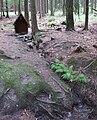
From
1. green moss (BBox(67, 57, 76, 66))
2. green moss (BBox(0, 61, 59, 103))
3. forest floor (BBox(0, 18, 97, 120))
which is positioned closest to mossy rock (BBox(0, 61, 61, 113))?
green moss (BBox(0, 61, 59, 103))

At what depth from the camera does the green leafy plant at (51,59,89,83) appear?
27.3ft

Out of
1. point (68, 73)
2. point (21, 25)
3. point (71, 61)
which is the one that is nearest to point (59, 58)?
point (71, 61)

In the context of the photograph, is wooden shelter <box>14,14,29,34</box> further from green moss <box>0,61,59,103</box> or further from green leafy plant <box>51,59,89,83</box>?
green moss <box>0,61,59,103</box>

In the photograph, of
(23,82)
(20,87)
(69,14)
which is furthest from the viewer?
(69,14)

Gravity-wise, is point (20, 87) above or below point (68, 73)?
below

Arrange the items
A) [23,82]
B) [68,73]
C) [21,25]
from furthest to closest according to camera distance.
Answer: [21,25] < [68,73] < [23,82]

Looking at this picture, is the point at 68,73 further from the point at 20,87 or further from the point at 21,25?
the point at 21,25

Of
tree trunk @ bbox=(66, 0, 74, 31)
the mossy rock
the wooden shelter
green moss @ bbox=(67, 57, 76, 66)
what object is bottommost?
the mossy rock

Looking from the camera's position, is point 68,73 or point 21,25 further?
point 21,25

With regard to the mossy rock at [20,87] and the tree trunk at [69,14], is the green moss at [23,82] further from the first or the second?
the tree trunk at [69,14]

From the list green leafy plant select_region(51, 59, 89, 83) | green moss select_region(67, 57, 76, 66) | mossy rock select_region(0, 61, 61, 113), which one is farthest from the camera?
green moss select_region(67, 57, 76, 66)

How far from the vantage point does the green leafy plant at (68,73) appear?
27.3ft

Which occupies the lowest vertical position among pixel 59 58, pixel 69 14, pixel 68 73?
pixel 68 73

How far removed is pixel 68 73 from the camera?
28.0 feet
